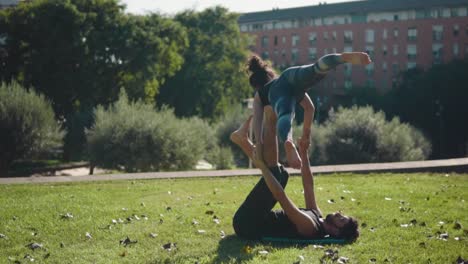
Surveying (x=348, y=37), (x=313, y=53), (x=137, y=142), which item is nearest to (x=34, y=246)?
(x=137, y=142)

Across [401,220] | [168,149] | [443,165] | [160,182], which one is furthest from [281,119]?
[168,149]

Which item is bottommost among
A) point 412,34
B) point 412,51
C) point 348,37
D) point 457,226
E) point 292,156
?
point 457,226

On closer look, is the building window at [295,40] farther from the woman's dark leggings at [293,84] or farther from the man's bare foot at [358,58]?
the man's bare foot at [358,58]

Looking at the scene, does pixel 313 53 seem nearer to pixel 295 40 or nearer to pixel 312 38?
pixel 312 38

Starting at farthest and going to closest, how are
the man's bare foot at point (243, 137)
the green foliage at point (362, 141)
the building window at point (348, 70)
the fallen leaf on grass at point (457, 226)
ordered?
the building window at point (348, 70), the green foliage at point (362, 141), the fallen leaf on grass at point (457, 226), the man's bare foot at point (243, 137)

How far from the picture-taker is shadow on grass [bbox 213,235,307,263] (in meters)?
5.95

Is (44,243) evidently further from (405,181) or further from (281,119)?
(405,181)

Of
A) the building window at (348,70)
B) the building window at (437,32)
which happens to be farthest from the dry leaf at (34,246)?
the building window at (348,70)

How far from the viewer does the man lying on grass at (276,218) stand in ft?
21.5

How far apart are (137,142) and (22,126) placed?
4.59 meters

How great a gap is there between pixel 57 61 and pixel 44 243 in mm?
31582

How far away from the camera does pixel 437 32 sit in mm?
72938

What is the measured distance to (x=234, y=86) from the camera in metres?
53.8

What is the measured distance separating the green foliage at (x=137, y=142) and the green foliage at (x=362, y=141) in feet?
27.5
